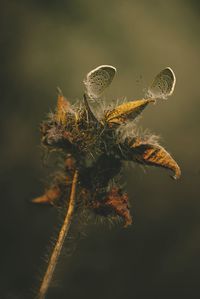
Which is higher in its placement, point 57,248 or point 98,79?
point 98,79

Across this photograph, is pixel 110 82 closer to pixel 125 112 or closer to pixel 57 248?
pixel 125 112

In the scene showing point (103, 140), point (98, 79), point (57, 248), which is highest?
point (98, 79)

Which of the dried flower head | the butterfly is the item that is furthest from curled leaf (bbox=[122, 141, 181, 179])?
the butterfly

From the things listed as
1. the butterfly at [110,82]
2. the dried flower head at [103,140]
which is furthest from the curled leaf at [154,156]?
the butterfly at [110,82]

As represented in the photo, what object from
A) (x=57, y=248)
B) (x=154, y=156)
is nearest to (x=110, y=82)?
(x=154, y=156)

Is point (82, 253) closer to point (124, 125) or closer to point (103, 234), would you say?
point (103, 234)

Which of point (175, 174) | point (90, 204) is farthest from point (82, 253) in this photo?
point (175, 174)

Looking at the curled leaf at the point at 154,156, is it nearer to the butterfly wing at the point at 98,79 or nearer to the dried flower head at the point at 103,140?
the dried flower head at the point at 103,140

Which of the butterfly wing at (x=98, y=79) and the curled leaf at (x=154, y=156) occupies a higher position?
the butterfly wing at (x=98, y=79)
